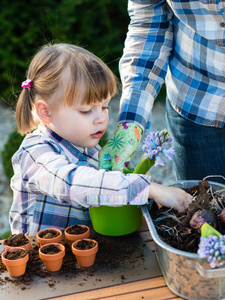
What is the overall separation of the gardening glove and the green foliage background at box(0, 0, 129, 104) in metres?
3.64

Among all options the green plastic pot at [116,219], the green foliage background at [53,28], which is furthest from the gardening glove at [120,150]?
the green foliage background at [53,28]

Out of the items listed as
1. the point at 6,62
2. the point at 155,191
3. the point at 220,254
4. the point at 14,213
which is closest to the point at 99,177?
the point at 155,191

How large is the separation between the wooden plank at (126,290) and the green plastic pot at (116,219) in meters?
0.27

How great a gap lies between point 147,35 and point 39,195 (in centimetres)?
87

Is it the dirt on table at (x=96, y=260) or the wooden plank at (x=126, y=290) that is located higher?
the wooden plank at (x=126, y=290)

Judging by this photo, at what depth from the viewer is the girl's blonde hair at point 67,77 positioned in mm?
1815

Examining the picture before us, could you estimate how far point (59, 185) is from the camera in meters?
1.55

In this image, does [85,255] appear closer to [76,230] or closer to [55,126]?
[76,230]

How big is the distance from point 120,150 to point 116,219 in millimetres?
288

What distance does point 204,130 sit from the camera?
2.03 meters

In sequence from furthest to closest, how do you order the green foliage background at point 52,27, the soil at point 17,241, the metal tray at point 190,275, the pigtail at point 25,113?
the green foliage background at point 52,27 → the pigtail at point 25,113 → the soil at point 17,241 → the metal tray at point 190,275

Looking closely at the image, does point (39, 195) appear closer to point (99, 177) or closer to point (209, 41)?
point (99, 177)

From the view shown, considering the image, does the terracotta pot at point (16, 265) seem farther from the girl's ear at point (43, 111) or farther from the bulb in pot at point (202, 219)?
the girl's ear at point (43, 111)

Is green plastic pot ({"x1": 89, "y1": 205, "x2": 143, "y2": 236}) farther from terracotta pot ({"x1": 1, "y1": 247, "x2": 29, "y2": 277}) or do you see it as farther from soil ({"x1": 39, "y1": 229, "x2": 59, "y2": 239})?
terracotta pot ({"x1": 1, "y1": 247, "x2": 29, "y2": 277})
